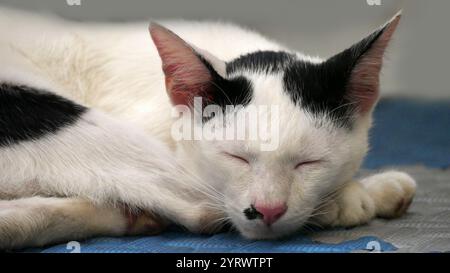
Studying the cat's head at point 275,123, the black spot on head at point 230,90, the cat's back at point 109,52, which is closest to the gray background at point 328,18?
the cat's back at point 109,52

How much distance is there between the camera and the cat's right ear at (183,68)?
113cm

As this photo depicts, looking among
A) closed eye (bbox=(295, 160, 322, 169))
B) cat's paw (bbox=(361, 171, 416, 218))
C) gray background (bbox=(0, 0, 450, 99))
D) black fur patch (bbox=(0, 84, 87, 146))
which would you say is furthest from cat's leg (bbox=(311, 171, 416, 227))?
black fur patch (bbox=(0, 84, 87, 146))

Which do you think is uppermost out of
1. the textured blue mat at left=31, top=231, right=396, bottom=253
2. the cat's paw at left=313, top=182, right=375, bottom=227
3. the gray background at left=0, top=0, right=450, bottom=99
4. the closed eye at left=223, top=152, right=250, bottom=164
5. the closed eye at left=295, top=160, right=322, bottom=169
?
the gray background at left=0, top=0, right=450, bottom=99

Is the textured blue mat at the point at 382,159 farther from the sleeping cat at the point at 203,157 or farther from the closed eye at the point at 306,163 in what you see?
the closed eye at the point at 306,163

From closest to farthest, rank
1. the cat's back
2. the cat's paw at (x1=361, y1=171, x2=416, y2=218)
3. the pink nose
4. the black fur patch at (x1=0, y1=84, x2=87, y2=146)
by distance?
the pink nose → the black fur patch at (x1=0, y1=84, x2=87, y2=146) → the cat's paw at (x1=361, y1=171, x2=416, y2=218) → the cat's back

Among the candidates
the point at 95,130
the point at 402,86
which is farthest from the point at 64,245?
the point at 402,86

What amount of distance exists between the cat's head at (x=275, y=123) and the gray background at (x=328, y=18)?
0.17 metres

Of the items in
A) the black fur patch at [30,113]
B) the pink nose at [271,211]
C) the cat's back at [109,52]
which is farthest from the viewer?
the cat's back at [109,52]

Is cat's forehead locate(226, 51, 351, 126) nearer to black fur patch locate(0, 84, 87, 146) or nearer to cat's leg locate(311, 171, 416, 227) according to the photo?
cat's leg locate(311, 171, 416, 227)

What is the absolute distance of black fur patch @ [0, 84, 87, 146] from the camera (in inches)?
44.3

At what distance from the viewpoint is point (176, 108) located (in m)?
1.25

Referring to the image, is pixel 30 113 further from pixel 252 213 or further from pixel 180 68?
pixel 252 213

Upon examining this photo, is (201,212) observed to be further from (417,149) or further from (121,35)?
(417,149)

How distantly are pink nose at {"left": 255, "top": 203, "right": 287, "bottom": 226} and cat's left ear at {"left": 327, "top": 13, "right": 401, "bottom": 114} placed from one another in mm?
285
